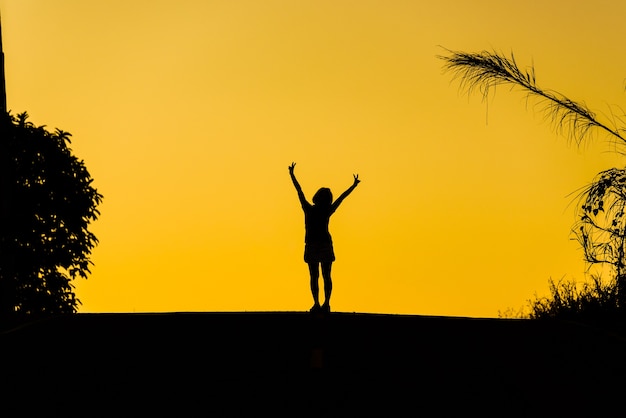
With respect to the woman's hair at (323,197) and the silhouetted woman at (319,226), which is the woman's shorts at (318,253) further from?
the woman's hair at (323,197)

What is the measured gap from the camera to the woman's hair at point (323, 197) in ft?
62.3

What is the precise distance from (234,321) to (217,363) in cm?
515

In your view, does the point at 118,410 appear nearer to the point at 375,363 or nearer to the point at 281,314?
the point at 375,363

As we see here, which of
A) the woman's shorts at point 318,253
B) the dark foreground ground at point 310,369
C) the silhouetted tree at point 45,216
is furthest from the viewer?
the silhouetted tree at point 45,216

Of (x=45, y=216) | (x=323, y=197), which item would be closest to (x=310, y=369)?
(x=323, y=197)

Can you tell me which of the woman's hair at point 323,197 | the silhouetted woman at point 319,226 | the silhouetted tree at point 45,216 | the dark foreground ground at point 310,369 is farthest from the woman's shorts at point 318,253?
the silhouetted tree at point 45,216

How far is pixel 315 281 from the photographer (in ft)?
63.3

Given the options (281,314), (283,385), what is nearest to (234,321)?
(281,314)

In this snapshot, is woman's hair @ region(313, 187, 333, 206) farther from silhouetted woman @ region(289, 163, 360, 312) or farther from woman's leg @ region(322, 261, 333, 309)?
woman's leg @ region(322, 261, 333, 309)

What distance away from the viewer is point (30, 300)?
1236 inches

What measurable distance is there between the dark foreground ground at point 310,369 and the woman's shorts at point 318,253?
1.03 meters

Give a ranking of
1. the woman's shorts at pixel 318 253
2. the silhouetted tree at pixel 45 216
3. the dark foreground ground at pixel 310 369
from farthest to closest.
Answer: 1. the silhouetted tree at pixel 45 216
2. the woman's shorts at pixel 318 253
3. the dark foreground ground at pixel 310 369

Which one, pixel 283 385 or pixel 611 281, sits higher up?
pixel 611 281

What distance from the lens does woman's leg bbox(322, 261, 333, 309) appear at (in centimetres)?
1909
